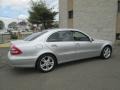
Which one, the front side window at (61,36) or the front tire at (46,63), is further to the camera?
the front side window at (61,36)

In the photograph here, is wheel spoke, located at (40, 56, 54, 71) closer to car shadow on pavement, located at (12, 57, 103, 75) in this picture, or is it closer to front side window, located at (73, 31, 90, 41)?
car shadow on pavement, located at (12, 57, 103, 75)

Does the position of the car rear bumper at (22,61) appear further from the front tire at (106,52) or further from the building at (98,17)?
the building at (98,17)

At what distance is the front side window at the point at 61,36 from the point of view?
20.7 feet

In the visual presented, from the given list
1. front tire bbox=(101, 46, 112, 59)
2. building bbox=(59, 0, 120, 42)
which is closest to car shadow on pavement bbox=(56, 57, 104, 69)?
front tire bbox=(101, 46, 112, 59)

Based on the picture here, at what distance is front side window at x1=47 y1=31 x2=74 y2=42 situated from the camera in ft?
20.7

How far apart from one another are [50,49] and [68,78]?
1.36 m

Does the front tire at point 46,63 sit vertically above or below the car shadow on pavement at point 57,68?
above

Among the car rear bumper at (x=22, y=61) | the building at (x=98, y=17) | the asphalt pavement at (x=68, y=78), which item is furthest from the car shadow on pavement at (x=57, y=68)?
the building at (x=98, y=17)

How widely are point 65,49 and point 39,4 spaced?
21911mm

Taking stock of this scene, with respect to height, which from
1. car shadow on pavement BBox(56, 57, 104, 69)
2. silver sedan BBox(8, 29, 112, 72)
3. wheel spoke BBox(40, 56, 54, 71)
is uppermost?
silver sedan BBox(8, 29, 112, 72)

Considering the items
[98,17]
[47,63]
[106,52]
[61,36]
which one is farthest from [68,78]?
[98,17]

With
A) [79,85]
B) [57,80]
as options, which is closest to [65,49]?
[57,80]

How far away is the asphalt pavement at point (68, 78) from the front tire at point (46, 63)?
0.20m

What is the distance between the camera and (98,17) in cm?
1541
